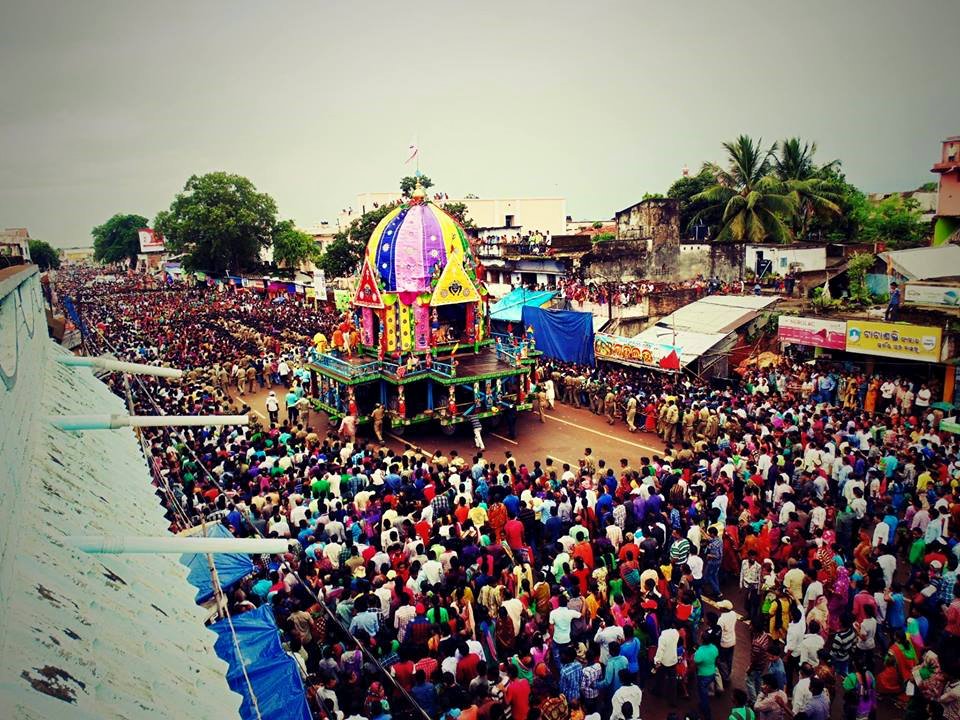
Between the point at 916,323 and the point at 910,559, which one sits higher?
the point at 916,323

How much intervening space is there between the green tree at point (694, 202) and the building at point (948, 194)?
1511cm

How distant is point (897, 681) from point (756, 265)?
79.8 feet

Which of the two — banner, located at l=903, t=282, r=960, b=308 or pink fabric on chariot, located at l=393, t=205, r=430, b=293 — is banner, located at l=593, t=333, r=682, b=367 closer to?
banner, located at l=903, t=282, r=960, b=308

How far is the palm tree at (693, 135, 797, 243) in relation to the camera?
1284 inches

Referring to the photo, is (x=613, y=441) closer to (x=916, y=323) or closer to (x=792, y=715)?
(x=916, y=323)

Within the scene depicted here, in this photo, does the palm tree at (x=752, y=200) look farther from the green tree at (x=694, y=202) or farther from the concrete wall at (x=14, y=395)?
the concrete wall at (x=14, y=395)

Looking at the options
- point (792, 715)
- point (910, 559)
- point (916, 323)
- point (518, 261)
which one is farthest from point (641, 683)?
point (518, 261)

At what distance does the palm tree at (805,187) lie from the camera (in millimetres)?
33844

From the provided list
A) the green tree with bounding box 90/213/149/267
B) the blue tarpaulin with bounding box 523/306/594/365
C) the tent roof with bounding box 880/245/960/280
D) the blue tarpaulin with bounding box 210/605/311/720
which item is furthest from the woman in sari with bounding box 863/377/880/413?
the green tree with bounding box 90/213/149/267

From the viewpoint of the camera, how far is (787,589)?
8945 mm

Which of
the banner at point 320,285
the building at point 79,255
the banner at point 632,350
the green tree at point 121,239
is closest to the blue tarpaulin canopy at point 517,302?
the banner at point 632,350

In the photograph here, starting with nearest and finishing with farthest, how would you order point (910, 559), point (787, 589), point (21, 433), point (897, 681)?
point (21, 433) → point (897, 681) → point (787, 589) → point (910, 559)

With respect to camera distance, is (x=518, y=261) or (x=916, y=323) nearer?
(x=916, y=323)

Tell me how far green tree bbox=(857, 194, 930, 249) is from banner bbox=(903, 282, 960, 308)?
16267 millimetres
